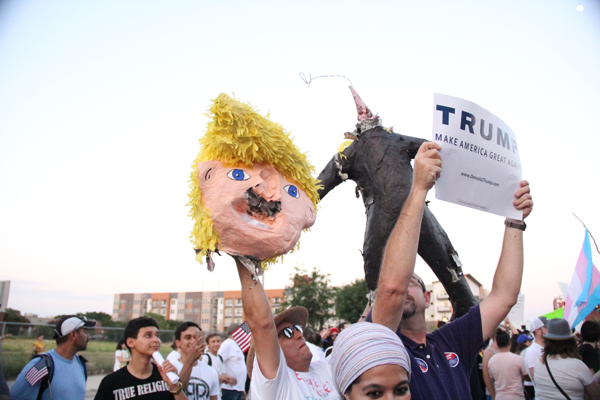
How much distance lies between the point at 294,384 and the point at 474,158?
55.1 inches

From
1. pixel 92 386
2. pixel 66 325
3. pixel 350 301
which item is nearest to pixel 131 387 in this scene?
pixel 66 325

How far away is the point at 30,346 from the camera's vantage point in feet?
30.7

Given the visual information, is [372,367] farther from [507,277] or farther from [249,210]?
[507,277]

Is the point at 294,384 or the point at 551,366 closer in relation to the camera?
the point at 294,384

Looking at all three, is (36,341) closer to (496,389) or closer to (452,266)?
(496,389)

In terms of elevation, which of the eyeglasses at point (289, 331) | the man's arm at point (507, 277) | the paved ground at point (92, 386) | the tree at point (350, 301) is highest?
the tree at point (350, 301)

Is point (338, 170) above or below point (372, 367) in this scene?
above

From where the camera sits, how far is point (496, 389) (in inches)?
205

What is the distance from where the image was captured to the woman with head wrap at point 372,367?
1.44m

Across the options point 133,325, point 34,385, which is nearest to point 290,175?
point 133,325

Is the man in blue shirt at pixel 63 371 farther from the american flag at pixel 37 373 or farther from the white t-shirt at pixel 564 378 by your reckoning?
the white t-shirt at pixel 564 378

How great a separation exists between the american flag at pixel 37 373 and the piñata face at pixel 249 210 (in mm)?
2436

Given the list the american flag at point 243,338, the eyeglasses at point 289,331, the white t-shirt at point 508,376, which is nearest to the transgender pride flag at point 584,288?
the white t-shirt at point 508,376

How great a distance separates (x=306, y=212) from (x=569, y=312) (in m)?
6.02
